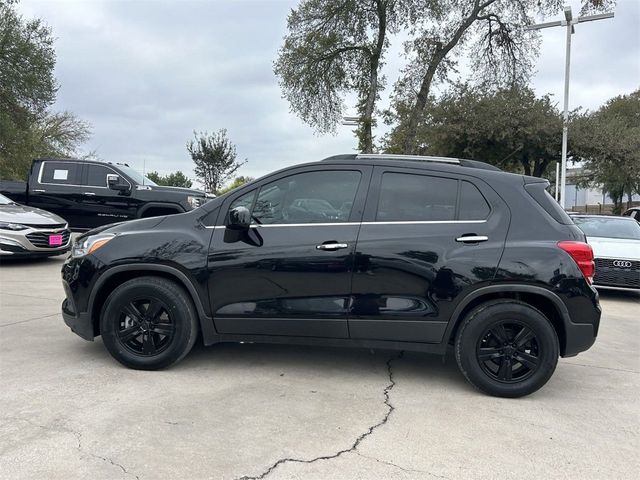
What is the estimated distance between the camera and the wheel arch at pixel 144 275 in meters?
4.13

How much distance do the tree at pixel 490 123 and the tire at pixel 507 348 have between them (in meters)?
17.5

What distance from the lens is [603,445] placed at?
3252 millimetres

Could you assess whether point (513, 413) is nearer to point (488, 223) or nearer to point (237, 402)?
point (488, 223)

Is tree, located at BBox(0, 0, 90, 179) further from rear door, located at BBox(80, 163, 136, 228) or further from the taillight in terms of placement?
the taillight

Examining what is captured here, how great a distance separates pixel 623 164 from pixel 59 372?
23.1 m

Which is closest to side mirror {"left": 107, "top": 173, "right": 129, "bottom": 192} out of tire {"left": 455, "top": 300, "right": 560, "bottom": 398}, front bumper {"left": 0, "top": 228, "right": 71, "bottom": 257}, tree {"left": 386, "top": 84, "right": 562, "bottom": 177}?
front bumper {"left": 0, "top": 228, "right": 71, "bottom": 257}

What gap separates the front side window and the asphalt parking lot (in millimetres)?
1333

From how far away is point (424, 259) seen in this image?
12.8 feet

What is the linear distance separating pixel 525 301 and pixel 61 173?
34.8ft

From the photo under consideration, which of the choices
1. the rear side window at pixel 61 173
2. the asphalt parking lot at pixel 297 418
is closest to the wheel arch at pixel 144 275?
the asphalt parking lot at pixel 297 418

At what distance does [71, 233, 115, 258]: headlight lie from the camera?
427 centimetres

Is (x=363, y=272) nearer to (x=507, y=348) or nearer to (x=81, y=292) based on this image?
(x=507, y=348)

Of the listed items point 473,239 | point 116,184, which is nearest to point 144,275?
point 473,239

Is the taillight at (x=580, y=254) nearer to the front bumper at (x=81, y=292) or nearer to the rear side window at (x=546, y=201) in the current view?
A: the rear side window at (x=546, y=201)
